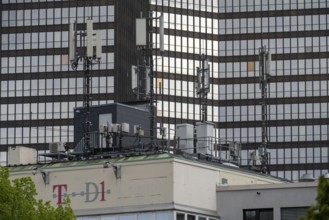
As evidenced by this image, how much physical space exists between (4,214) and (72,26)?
29.4 metres

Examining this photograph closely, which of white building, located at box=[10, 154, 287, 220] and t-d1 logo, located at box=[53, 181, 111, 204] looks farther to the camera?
t-d1 logo, located at box=[53, 181, 111, 204]

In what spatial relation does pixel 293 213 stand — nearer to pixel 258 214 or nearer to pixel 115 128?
pixel 258 214

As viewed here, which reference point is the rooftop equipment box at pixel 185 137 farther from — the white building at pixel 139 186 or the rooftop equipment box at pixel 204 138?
the white building at pixel 139 186

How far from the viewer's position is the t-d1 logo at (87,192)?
244 ft

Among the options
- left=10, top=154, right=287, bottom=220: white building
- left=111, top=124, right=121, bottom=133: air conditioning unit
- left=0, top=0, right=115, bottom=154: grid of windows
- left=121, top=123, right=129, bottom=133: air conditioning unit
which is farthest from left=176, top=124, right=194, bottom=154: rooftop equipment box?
left=0, top=0, right=115, bottom=154: grid of windows

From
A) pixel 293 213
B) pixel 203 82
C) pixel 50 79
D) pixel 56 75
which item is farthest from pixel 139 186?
pixel 50 79

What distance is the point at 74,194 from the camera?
246ft

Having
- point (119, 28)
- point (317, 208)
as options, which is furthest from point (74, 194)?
point (119, 28)

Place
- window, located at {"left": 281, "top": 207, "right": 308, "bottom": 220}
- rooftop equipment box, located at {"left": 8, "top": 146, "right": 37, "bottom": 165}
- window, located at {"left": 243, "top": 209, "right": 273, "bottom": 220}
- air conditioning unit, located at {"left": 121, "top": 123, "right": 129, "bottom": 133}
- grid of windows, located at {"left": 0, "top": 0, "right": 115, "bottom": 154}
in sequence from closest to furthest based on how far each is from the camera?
window, located at {"left": 281, "top": 207, "right": 308, "bottom": 220}
window, located at {"left": 243, "top": 209, "right": 273, "bottom": 220}
air conditioning unit, located at {"left": 121, "top": 123, "right": 129, "bottom": 133}
rooftop equipment box, located at {"left": 8, "top": 146, "right": 37, "bottom": 165}
grid of windows, located at {"left": 0, "top": 0, "right": 115, "bottom": 154}

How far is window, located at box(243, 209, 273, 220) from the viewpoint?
7506cm

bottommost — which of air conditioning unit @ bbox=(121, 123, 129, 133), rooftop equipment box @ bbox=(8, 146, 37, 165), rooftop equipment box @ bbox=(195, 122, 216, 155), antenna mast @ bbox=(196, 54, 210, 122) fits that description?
rooftop equipment box @ bbox=(8, 146, 37, 165)

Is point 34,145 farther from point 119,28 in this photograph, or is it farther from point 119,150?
point 119,150

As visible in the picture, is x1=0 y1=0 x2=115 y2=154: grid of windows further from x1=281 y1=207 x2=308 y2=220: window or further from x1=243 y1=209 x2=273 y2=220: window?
x1=281 y1=207 x2=308 y2=220: window

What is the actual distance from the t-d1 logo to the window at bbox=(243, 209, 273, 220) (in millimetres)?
8094
